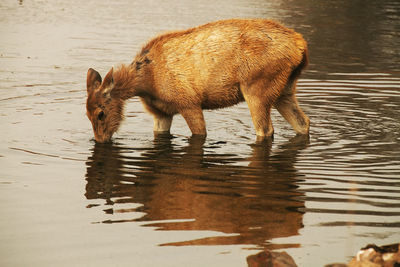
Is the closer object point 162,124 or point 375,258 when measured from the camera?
point 375,258

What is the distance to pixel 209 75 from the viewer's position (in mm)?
11383

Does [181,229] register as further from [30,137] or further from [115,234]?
[30,137]

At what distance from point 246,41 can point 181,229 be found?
4693mm

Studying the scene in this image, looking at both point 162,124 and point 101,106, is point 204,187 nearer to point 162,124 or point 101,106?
point 101,106

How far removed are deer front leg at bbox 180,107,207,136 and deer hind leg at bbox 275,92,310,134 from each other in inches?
47.1

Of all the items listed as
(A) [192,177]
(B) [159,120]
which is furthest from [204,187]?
(B) [159,120]

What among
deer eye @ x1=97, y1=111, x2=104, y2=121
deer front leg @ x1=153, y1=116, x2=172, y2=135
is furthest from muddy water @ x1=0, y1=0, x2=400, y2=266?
deer eye @ x1=97, y1=111, x2=104, y2=121

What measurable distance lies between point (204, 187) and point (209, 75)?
9.25 feet

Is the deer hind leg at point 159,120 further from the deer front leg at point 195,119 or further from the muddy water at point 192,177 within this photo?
the deer front leg at point 195,119

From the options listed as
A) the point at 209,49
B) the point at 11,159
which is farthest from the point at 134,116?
the point at 11,159

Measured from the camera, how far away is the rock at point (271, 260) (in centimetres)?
557

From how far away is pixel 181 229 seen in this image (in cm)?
723

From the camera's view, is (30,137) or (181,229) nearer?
(181,229)

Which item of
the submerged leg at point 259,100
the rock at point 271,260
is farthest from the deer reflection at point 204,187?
the rock at point 271,260
